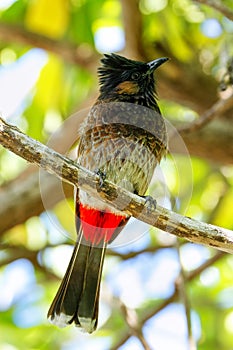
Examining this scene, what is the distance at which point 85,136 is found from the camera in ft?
14.9

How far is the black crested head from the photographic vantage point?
4.65 m

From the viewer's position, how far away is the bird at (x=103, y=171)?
4352 mm

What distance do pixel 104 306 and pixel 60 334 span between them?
14.9 inches

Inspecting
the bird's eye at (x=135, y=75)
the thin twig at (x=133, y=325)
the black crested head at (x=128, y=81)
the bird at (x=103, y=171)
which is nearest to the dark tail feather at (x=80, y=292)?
the bird at (x=103, y=171)

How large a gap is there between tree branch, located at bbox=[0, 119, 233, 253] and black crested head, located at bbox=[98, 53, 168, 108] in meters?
1.26

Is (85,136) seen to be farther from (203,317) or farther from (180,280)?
(203,317)

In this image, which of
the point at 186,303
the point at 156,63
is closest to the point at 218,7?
the point at 156,63

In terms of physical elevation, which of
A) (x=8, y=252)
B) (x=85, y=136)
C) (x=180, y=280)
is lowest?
(x=8, y=252)

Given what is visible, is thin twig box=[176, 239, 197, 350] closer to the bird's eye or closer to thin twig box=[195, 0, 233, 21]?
the bird's eye

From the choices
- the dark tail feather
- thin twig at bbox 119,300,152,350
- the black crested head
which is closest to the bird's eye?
the black crested head

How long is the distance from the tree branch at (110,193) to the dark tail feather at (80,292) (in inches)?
39.1

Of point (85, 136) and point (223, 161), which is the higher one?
point (85, 136)

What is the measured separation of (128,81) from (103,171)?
675mm

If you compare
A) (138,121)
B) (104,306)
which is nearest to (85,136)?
(138,121)
